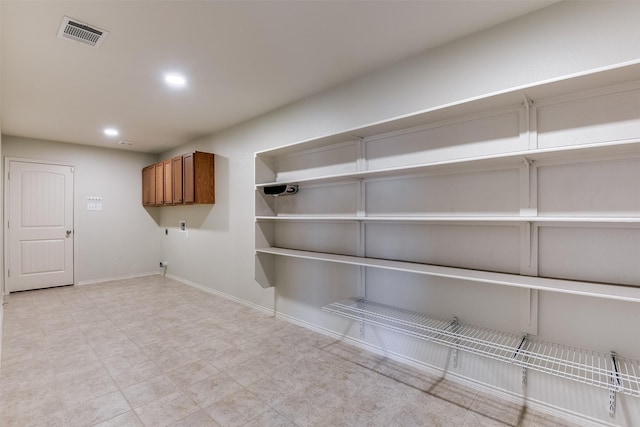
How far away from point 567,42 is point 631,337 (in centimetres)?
176

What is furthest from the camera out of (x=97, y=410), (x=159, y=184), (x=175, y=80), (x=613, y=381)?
(x=159, y=184)

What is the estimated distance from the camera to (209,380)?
2.42m

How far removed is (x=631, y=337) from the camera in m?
1.71

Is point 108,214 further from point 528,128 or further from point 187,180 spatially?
point 528,128

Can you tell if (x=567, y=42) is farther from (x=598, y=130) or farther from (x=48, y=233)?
(x=48, y=233)

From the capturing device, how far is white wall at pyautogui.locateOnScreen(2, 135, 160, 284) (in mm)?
5496

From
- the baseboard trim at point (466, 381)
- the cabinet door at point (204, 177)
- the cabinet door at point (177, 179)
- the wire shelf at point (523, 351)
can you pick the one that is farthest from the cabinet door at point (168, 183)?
the wire shelf at point (523, 351)

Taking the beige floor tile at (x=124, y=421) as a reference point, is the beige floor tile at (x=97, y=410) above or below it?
above

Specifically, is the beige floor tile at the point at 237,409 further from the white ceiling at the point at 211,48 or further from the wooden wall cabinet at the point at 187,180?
the wooden wall cabinet at the point at 187,180

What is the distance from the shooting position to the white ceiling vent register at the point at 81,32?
6.72ft

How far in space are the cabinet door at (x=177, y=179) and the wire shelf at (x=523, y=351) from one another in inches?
133

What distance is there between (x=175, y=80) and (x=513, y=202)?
3.06 m

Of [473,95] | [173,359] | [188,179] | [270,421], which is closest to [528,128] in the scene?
[473,95]

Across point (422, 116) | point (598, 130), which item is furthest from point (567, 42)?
point (422, 116)
